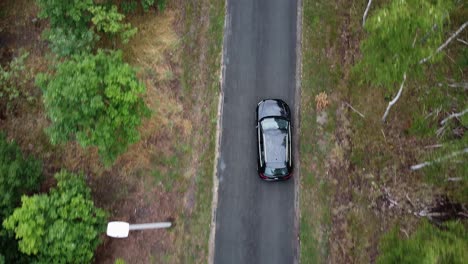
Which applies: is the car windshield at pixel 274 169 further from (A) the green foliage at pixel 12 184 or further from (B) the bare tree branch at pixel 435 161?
(A) the green foliage at pixel 12 184

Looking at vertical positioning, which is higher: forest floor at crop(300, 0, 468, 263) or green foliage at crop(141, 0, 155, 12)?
green foliage at crop(141, 0, 155, 12)

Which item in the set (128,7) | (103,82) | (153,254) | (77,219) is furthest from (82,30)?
(153,254)

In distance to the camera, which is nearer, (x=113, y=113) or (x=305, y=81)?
(x=113, y=113)

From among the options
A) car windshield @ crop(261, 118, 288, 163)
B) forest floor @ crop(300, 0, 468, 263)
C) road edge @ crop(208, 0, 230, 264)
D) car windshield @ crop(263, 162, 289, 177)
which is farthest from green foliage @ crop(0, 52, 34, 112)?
forest floor @ crop(300, 0, 468, 263)

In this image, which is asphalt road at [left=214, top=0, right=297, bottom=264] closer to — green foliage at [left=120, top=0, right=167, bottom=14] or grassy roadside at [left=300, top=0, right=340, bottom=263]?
grassy roadside at [left=300, top=0, right=340, bottom=263]

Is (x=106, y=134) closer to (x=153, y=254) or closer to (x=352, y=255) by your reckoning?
(x=153, y=254)

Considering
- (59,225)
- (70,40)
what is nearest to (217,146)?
(59,225)

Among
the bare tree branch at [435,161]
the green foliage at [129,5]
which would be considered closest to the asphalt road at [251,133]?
the green foliage at [129,5]
